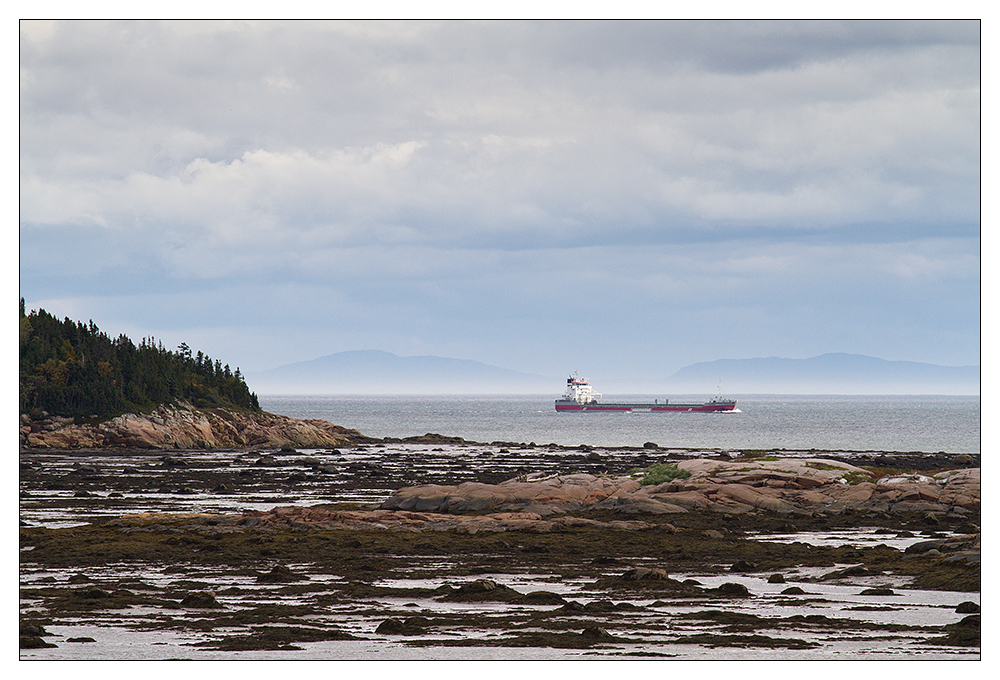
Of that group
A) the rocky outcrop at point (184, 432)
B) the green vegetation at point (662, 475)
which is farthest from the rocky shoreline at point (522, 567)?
the rocky outcrop at point (184, 432)

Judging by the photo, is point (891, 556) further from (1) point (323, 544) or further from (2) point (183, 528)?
(2) point (183, 528)

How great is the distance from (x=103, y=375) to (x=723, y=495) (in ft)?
282

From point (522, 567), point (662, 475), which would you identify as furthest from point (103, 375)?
point (522, 567)

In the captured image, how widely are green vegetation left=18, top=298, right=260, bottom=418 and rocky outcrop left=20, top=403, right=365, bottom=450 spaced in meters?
2.68

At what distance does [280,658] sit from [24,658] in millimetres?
3410

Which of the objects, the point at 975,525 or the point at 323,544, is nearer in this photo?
the point at 323,544

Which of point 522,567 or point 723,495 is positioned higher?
point 723,495

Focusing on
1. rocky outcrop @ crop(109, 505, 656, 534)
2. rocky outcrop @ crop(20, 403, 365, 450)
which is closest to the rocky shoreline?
rocky outcrop @ crop(109, 505, 656, 534)

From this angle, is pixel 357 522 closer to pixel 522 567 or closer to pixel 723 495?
pixel 522 567

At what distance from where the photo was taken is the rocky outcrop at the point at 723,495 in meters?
43.9

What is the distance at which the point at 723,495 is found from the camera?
45.7m

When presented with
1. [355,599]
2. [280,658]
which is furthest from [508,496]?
[280,658]

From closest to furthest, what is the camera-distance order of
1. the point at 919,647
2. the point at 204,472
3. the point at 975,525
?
the point at 919,647 < the point at 975,525 < the point at 204,472
